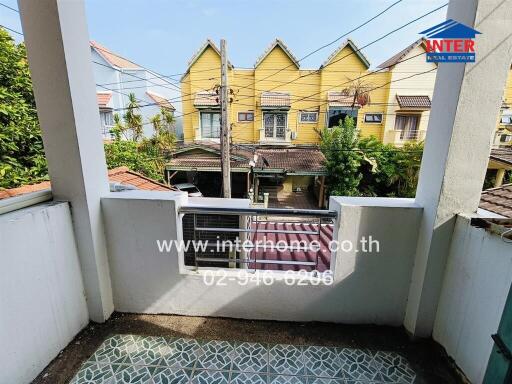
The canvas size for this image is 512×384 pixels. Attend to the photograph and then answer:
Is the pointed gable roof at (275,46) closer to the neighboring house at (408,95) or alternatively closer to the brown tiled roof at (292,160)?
the brown tiled roof at (292,160)

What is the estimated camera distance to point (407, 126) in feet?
35.0

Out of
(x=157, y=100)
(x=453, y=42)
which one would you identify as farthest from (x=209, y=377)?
(x=157, y=100)

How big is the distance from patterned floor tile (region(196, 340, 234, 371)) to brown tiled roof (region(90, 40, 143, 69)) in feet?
45.5

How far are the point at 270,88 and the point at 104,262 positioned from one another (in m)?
10.6

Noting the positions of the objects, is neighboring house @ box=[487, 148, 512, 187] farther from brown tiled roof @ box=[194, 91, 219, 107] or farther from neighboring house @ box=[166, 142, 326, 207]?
brown tiled roof @ box=[194, 91, 219, 107]

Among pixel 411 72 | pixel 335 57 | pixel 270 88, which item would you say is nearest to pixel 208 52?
pixel 270 88

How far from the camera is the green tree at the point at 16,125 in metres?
3.67

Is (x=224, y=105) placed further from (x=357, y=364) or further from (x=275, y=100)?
(x=357, y=364)

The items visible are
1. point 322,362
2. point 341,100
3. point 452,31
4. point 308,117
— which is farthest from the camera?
point 308,117

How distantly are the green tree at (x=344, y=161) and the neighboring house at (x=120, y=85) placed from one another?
752cm

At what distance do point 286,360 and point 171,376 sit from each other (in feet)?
2.36

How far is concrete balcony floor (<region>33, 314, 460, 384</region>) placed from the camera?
55.5 inches

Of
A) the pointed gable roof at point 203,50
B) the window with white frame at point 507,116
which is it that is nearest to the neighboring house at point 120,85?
the pointed gable roof at point 203,50

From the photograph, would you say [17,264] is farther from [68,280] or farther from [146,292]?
[146,292]
